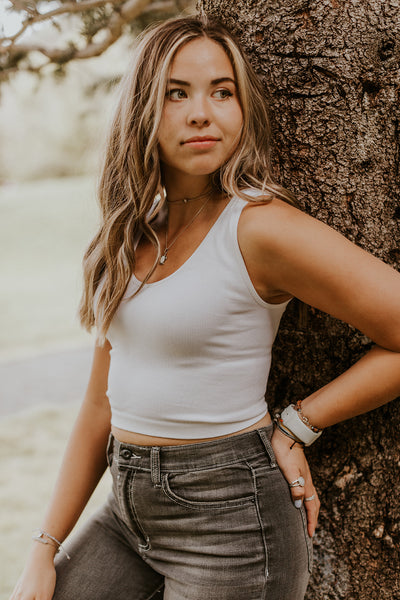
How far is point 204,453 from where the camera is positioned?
4.27 ft

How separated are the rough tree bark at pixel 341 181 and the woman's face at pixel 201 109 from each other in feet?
0.55

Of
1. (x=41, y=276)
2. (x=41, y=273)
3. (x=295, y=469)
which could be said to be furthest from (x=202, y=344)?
(x=41, y=273)

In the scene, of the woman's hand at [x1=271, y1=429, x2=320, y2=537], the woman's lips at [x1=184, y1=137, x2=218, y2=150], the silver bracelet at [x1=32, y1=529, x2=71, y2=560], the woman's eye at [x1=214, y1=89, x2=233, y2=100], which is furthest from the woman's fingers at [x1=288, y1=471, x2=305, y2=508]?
the woman's eye at [x1=214, y1=89, x2=233, y2=100]

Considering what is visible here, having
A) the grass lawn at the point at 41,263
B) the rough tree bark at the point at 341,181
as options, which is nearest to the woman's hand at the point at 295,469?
the rough tree bark at the point at 341,181

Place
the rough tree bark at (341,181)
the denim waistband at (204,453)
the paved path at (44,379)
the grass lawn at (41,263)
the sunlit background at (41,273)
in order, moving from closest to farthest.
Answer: the denim waistband at (204,453)
the rough tree bark at (341,181)
the sunlit background at (41,273)
the paved path at (44,379)
the grass lawn at (41,263)

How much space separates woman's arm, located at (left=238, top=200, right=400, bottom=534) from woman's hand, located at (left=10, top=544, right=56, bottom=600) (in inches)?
25.4

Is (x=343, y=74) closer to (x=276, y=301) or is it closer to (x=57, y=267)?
(x=276, y=301)

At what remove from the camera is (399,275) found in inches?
47.4

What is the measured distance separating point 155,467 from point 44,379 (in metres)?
5.80

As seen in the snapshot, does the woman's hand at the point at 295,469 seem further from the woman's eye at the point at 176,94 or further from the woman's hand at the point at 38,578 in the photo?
the woman's eye at the point at 176,94

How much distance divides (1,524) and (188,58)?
3.49 metres

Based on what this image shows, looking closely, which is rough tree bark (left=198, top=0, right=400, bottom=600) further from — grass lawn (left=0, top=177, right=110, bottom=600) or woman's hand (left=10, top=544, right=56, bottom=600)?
woman's hand (left=10, top=544, right=56, bottom=600)

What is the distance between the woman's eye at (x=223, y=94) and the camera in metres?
1.38

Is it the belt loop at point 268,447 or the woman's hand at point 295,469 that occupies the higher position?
the belt loop at point 268,447
